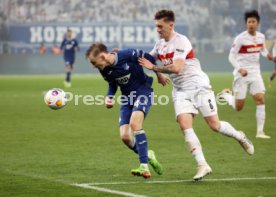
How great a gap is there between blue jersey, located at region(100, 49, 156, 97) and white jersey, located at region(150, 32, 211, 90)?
0.90ft

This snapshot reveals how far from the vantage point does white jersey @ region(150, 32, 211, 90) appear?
10961mm

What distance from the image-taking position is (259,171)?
37.9ft

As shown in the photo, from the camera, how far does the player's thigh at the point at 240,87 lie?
1686 centimetres

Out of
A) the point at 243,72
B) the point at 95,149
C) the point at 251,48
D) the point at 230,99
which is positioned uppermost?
the point at 251,48

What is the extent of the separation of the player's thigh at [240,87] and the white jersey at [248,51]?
185mm

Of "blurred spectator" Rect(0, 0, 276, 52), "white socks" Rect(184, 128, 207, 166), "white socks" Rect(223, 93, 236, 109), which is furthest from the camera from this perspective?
"blurred spectator" Rect(0, 0, 276, 52)

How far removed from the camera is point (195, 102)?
11.1 m

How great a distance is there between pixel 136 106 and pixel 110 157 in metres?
2.25

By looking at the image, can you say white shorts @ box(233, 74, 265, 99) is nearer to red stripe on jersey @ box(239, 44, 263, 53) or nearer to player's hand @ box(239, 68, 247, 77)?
red stripe on jersey @ box(239, 44, 263, 53)

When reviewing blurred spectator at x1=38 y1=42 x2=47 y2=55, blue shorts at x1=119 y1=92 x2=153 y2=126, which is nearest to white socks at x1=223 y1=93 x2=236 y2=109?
blue shorts at x1=119 y1=92 x2=153 y2=126

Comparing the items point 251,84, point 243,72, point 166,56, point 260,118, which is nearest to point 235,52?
point 251,84

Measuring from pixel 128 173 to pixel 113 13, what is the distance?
4390 cm

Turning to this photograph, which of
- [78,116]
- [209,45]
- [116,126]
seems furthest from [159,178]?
[209,45]

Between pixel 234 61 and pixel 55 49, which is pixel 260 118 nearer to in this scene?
pixel 234 61
